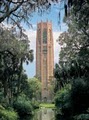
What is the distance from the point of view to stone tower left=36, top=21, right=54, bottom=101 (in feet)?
611

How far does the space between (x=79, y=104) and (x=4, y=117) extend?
11.4m

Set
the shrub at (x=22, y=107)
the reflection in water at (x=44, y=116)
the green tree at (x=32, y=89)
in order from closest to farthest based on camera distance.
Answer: the reflection in water at (x=44, y=116), the shrub at (x=22, y=107), the green tree at (x=32, y=89)

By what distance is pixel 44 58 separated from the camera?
190625 millimetres

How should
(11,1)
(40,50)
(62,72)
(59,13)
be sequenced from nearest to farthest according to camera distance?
(59,13), (11,1), (62,72), (40,50)

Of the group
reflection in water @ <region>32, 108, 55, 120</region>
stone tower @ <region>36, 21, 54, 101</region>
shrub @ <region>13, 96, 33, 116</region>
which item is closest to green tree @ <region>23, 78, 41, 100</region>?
reflection in water @ <region>32, 108, 55, 120</region>

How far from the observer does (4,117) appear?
30875 millimetres

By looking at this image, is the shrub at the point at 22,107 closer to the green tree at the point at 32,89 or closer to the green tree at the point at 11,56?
the green tree at the point at 11,56

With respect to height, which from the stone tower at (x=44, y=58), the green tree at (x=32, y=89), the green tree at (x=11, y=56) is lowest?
the green tree at (x=11, y=56)

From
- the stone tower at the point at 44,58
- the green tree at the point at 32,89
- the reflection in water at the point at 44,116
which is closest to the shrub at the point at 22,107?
the reflection in water at the point at 44,116

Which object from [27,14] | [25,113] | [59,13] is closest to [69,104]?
[25,113]

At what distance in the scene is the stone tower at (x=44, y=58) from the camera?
186375 millimetres

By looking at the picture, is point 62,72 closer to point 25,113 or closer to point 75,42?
point 25,113

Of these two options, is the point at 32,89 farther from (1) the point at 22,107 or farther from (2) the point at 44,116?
(2) the point at 44,116

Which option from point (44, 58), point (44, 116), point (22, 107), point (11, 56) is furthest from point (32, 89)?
point (11, 56)
